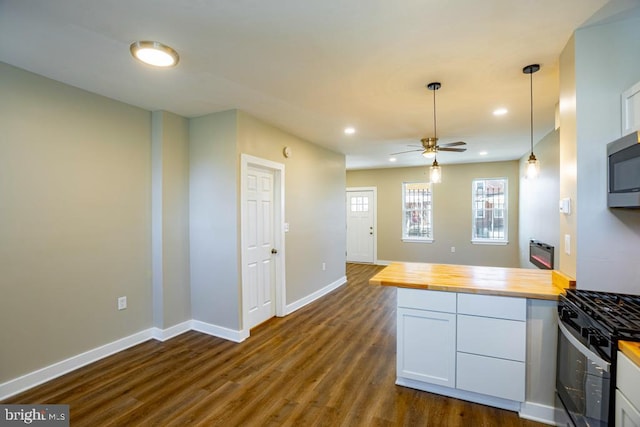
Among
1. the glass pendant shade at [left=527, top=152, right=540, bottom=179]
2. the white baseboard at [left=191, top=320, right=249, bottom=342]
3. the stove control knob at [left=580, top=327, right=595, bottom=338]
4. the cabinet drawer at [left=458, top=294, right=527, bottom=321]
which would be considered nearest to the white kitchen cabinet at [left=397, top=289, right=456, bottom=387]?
the cabinet drawer at [left=458, top=294, right=527, bottom=321]

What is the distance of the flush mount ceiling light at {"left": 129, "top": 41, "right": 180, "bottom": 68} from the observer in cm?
199

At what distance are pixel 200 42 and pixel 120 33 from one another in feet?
1.59

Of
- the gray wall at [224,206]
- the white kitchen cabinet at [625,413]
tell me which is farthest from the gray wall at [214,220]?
the white kitchen cabinet at [625,413]

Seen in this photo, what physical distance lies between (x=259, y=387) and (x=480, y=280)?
6.62ft

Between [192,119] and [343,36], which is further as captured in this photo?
[192,119]

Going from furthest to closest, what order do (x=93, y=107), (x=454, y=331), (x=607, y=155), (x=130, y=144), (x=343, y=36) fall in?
(x=130, y=144)
(x=93, y=107)
(x=454, y=331)
(x=343, y=36)
(x=607, y=155)

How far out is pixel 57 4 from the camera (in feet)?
5.36

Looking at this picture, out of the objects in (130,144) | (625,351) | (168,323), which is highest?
(130,144)

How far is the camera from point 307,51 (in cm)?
212

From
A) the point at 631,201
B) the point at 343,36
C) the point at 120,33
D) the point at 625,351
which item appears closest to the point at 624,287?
the point at 631,201

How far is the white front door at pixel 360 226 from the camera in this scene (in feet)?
26.3

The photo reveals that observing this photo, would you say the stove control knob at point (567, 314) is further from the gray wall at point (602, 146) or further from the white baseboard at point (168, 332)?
the white baseboard at point (168, 332)

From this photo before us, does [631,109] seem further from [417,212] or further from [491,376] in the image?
[417,212]

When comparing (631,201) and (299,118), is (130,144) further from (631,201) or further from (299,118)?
(631,201)
